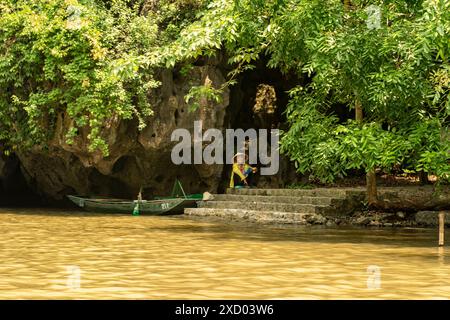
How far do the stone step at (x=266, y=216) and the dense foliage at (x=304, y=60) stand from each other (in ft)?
5.45

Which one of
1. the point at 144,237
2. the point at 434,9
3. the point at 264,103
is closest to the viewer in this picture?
the point at 434,9

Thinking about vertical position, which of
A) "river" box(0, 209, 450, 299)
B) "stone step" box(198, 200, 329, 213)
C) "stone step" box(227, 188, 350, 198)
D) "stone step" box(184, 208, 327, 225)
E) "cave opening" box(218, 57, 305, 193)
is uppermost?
"cave opening" box(218, 57, 305, 193)

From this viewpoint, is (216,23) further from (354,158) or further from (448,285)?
(448,285)

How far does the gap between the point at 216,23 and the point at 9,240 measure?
6.27m

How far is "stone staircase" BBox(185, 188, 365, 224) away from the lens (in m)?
18.3

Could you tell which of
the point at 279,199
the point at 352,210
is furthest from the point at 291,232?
the point at 279,199

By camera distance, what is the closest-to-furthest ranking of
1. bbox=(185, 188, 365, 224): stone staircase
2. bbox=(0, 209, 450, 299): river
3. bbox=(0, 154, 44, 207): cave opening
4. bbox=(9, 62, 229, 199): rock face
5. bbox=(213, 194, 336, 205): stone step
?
bbox=(0, 209, 450, 299): river, bbox=(185, 188, 365, 224): stone staircase, bbox=(213, 194, 336, 205): stone step, bbox=(9, 62, 229, 199): rock face, bbox=(0, 154, 44, 207): cave opening

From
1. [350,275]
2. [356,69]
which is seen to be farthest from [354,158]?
[350,275]

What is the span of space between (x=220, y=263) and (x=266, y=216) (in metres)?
8.58

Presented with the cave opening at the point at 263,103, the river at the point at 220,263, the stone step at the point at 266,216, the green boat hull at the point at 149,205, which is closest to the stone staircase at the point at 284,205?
the stone step at the point at 266,216

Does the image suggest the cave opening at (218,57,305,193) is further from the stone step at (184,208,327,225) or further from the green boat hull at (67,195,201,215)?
the stone step at (184,208,327,225)

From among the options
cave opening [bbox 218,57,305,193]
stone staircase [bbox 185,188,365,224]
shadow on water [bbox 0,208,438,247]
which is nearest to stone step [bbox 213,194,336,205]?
stone staircase [bbox 185,188,365,224]

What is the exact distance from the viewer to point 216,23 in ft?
49.2

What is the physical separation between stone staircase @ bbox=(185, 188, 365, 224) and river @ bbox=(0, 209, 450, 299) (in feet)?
4.97
